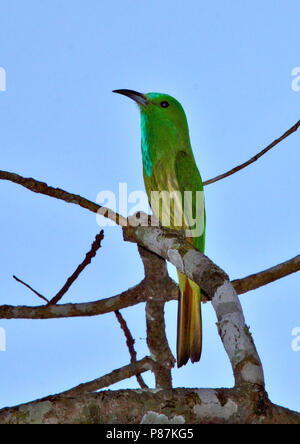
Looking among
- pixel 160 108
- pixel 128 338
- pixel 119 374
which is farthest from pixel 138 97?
pixel 119 374

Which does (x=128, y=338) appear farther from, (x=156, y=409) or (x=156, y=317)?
(x=156, y=409)

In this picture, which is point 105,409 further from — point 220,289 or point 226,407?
point 220,289

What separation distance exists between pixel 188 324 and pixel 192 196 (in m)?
1.24

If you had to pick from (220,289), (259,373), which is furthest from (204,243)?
(259,373)

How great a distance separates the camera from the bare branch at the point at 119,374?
428 cm

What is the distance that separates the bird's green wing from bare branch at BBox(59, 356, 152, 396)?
1100mm

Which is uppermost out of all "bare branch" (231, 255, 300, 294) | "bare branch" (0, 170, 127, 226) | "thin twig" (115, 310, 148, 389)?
"bare branch" (0, 170, 127, 226)

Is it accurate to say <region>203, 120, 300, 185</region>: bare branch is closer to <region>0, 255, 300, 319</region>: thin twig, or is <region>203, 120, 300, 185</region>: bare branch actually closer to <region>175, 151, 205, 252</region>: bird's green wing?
<region>175, 151, 205, 252</region>: bird's green wing

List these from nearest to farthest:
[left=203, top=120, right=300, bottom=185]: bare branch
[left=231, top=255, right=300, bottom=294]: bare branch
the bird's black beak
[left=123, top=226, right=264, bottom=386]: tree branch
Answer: [left=123, top=226, right=264, bottom=386]: tree branch → [left=203, top=120, right=300, bottom=185]: bare branch → [left=231, top=255, right=300, bottom=294]: bare branch → the bird's black beak

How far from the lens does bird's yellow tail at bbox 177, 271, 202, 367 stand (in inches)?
170

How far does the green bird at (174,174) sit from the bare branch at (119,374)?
0.39 metres

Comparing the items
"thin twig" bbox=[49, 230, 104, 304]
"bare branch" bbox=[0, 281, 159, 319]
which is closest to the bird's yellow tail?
"bare branch" bbox=[0, 281, 159, 319]

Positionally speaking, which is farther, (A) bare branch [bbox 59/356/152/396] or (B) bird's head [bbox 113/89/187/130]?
(B) bird's head [bbox 113/89/187/130]

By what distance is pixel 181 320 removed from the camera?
453 cm
